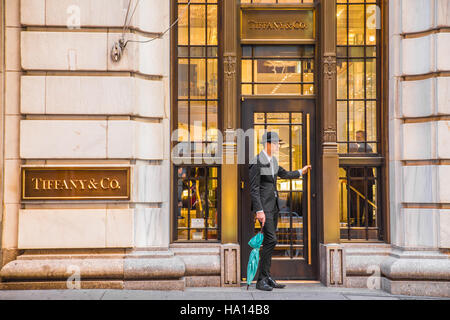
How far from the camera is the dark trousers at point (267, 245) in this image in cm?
700

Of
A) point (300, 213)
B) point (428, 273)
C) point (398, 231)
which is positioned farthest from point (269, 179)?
point (428, 273)

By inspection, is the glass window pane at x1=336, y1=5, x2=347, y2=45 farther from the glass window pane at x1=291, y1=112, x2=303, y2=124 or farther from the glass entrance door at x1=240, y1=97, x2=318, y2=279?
the glass window pane at x1=291, y1=112, x2=303, y2=124

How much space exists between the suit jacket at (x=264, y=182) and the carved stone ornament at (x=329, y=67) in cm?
163

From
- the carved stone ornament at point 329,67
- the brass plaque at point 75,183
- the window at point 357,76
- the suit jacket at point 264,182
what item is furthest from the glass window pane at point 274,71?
the brass plaque at point 75,183

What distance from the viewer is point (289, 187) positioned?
7648mm

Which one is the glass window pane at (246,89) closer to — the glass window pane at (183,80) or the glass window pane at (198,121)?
the glass window pane at (198,121)

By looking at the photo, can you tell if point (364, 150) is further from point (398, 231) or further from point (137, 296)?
point (137, 296)

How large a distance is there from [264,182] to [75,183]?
2.86m

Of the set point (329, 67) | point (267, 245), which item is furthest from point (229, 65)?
point (267, 245)

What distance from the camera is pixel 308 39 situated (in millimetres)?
7664

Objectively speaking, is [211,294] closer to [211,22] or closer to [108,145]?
[108,145]

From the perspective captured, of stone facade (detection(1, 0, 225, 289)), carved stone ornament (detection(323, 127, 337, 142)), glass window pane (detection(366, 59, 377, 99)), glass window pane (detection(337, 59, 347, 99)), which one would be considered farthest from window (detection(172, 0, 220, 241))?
glass window pane (detection(366, 59, 377, 99))
